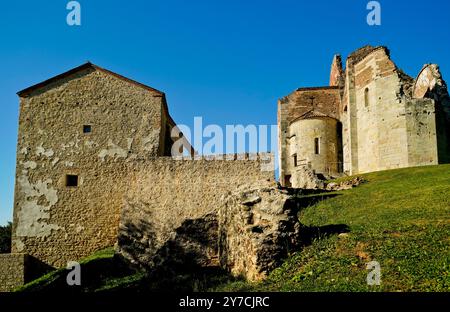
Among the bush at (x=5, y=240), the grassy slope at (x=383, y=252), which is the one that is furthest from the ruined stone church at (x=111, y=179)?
the bush at (x=5, y=240)

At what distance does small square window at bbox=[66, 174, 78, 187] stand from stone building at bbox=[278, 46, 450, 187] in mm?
13452

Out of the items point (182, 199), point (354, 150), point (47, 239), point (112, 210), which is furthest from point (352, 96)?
point (47, 239)

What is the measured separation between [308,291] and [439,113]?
924 inches

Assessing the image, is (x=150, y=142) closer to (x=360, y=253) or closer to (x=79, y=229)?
(x=79, y=229)

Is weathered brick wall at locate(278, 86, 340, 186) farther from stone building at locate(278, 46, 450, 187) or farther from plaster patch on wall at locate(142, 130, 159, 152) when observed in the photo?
plaster patch on wall at locate(142, 130, 159, 152)

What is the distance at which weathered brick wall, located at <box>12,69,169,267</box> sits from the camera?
789 inches

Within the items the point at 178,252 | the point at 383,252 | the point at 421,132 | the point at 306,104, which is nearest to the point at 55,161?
the point at 178,252

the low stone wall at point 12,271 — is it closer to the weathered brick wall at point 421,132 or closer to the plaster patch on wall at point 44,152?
the plaster patch on wall at point 44,152

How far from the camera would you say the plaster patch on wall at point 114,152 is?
20703 millimetres

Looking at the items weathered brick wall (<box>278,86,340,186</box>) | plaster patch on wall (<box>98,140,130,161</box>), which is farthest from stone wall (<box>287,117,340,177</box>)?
plaster patch on wall (<box>98,140,130,161</box>)

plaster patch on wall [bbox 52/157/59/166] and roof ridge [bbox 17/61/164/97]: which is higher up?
roof ridge [bbox 17/61/164/97]

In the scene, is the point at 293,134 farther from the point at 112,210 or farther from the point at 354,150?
the point at 112,210
